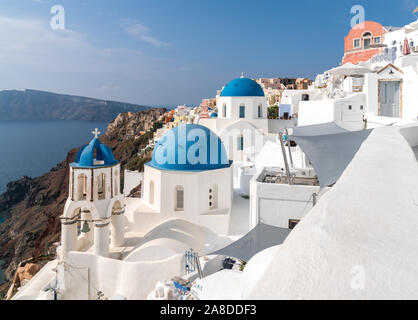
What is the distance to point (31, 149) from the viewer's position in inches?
3757

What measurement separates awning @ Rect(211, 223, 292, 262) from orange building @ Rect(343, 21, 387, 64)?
28.3 metres

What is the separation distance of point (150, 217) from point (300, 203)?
5.21 meters

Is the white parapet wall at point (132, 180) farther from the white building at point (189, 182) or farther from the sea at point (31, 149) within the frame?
the sea at point (31, 149)

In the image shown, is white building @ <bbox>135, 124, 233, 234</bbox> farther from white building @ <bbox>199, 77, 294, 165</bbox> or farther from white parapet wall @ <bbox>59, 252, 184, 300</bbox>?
white building @ <bbox>199, 77, 294, 165</bbox>

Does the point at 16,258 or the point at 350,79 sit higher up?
the point at 350,79

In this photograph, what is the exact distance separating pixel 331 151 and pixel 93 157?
684 centimetres

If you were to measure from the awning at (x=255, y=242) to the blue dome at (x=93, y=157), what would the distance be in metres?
5.19

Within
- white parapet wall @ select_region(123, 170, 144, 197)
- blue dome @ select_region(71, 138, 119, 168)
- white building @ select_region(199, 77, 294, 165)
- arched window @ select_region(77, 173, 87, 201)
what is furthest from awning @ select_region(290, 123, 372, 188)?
white parapet wall @ select_region(123, 170, 144, 197)

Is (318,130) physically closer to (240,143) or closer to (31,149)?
(240,143)

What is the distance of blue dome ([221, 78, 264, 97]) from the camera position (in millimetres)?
20094

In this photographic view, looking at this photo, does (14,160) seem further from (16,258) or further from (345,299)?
(345,299)

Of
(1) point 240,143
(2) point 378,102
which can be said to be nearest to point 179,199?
(2) point 378,102
